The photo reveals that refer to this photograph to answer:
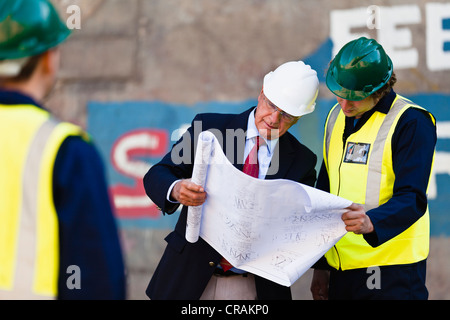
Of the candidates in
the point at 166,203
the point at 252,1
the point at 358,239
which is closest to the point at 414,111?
the point at 358,239

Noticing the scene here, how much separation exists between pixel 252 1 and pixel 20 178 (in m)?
3.84

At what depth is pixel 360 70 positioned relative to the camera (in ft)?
8.56

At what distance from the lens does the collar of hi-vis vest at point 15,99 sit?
5.06 feet

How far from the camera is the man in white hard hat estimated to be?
2637mm

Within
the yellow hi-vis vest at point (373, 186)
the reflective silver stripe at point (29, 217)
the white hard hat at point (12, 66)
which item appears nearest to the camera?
the reflective silver stripe at point (29, 217)

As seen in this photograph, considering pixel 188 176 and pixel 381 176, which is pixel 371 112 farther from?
pixel 188 176

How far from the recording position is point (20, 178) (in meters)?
1.46

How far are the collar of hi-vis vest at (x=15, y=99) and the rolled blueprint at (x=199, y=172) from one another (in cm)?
82

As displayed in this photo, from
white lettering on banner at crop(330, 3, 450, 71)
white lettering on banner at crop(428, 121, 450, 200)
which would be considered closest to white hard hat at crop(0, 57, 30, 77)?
white lettering on banner at crop(330, 3, 450, 71)

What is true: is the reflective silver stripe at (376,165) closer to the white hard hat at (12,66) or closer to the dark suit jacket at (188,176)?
the dark suit jacket at (188,176)

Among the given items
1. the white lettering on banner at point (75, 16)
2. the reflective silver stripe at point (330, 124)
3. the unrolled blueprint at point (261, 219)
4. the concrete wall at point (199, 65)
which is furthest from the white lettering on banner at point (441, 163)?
the white lettering on banner at point (75, 16)

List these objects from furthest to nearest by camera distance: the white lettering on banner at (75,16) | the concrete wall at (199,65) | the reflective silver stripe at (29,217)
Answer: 1. the white lettering on banner at (75,16)
2. the concrete wall at (199,65)
3. the reflective silver stripe at (29,217)

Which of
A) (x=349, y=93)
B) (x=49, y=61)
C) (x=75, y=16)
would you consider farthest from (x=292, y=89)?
(x=75, y=16)

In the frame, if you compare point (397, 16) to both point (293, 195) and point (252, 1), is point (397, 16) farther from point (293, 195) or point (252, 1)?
point (293, 195)
